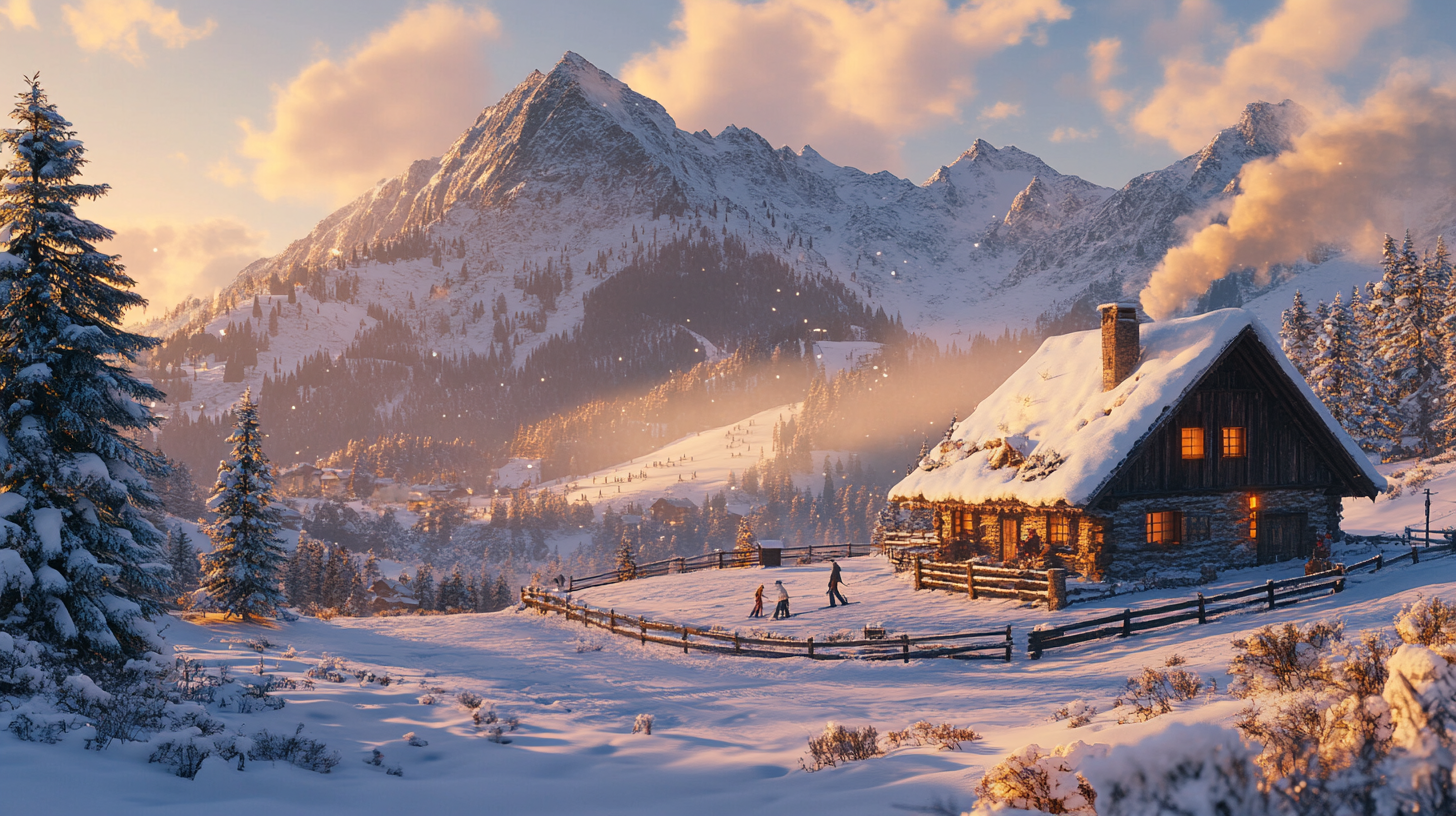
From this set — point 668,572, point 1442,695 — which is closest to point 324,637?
point 668,572

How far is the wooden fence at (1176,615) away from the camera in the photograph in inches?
664

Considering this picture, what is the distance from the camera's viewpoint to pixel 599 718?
12789mm

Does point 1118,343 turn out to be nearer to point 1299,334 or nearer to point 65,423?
point 65,423

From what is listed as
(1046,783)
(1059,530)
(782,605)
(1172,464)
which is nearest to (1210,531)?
(1172,464)

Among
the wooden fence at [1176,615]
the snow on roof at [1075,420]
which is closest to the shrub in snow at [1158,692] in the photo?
the wooden fence at [1176,615]

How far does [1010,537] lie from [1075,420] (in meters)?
4.49

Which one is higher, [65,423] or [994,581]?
[65,423]

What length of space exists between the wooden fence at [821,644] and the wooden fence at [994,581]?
11.1 ft

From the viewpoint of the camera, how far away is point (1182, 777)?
159 inches

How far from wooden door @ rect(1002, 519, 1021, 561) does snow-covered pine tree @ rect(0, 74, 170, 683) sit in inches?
912

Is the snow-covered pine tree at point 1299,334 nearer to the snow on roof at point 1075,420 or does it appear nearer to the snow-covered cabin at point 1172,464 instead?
the snow-covered cabin at point 1172,464

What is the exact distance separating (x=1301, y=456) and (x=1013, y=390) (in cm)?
934

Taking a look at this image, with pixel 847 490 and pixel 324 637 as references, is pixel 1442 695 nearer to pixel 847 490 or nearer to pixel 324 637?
pixel 324 637

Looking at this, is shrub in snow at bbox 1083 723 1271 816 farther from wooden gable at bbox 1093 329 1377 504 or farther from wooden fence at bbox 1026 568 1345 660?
wooden gable at bbox 1093 329 1377 504
